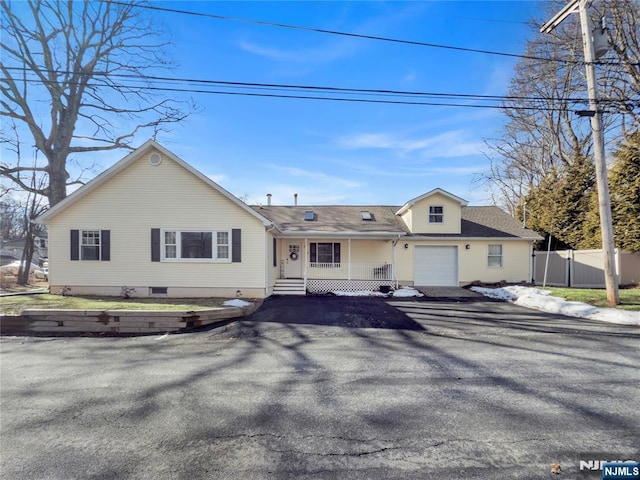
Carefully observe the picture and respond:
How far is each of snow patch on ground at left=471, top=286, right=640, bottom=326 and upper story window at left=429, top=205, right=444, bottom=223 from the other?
422 centimetres

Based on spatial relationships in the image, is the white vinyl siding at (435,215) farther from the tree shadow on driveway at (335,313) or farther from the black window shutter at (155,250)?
the black window shutter at (155,250)

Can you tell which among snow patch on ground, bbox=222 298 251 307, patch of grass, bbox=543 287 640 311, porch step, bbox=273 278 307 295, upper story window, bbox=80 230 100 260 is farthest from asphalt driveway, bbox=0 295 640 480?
porch step, bbox=273 278 307 295

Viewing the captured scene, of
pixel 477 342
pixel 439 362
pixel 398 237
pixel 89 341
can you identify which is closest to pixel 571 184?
pixel 398 237

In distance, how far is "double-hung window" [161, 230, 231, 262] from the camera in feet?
40.4

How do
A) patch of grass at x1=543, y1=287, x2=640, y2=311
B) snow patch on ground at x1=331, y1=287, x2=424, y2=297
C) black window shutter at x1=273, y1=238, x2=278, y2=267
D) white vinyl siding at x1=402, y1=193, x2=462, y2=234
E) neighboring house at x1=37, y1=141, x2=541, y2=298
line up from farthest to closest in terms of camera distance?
white vinyl siding at x1=402, y1=193, x2=462, y2=234 < black window shutter at x1=273, y1=238, x2=278, y2=267 < snow patch on ground at x1=331, y1=287, x2=424, y2=297 < neighboring house at x1=37, y1=141, x2=541, y2=298 < patch of grass at x1=543, y1=287, x2=640, y2=311

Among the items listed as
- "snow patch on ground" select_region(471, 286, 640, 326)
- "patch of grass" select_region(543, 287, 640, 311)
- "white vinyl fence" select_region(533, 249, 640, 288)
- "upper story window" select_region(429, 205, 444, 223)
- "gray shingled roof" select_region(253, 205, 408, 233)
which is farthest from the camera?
"upper story window" select_region(429, 205, 444, 223)

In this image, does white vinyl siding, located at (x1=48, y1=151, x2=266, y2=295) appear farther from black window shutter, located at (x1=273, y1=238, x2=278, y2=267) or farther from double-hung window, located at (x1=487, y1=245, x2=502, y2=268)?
double-hung window, located at (x1=487, y1=245, x2=502, y2=268)

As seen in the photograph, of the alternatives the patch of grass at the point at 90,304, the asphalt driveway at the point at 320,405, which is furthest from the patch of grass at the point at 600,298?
the patch of grass at the point at 90,304

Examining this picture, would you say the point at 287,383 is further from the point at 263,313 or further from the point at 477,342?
the point at 263,313

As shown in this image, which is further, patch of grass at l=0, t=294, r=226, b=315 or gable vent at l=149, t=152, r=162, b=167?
gable vent at l=149, t=152, r=162, b=167

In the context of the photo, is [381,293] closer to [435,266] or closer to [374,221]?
[435,266]

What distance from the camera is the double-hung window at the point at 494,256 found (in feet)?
54.0

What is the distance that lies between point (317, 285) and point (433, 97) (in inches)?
361

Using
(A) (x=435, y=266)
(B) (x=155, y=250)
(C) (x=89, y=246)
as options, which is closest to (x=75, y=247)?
(C) (x=89, y=246)
